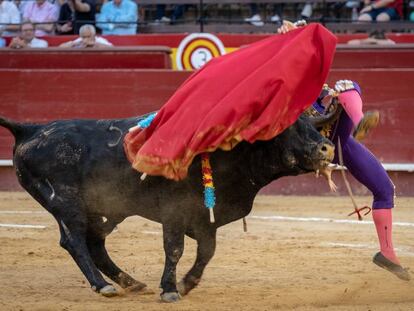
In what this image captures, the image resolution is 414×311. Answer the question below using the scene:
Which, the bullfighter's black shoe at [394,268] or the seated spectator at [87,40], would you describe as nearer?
the bullfighter's black shoe at [394,268]

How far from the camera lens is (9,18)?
504 inches

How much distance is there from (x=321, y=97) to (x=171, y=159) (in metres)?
1.00

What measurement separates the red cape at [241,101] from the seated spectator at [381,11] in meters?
7.16

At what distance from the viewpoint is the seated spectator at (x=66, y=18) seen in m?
12.6

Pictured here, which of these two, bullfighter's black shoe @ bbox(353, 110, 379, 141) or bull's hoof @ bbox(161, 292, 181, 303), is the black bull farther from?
bullfighter's black shoe @ bbox(353, 110, 379, 141)

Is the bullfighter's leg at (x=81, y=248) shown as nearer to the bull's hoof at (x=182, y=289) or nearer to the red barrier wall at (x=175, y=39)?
the bull's hoof at (x=182, y=289)

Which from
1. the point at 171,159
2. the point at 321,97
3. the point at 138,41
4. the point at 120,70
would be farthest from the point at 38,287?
the point at 138,41

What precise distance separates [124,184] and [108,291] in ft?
1.70

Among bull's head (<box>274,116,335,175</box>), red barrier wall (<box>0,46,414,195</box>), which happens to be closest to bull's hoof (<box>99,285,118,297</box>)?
bull's head (<box>274,116,335,175</box>)

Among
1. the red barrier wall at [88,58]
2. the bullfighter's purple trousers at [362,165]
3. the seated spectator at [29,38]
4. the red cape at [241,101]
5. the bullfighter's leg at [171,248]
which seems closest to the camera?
the red cape at [241,101]

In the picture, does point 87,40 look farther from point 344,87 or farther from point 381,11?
point 344,87

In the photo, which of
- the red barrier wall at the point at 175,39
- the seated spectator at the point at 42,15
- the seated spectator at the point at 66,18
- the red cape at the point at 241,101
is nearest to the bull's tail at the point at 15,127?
the red cape at the point at 241,101

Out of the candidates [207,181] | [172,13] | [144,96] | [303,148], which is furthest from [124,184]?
[172,13]

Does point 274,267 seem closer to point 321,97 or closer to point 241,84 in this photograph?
point 321,97
